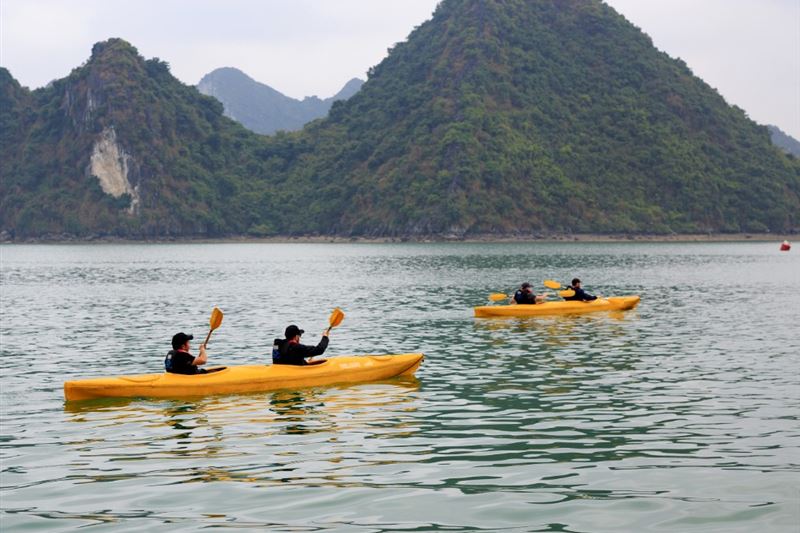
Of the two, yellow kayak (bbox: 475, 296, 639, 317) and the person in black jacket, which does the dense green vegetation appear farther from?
the person in black jacket

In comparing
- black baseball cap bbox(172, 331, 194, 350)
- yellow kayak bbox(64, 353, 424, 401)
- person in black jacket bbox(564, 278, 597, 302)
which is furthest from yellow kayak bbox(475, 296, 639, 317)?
black baseball cap bbox(172, 331, 194, 350)

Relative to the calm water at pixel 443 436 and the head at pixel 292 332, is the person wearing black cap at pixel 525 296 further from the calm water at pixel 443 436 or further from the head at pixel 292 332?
the head at pixel 292 332

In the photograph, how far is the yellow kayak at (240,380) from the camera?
634 inches

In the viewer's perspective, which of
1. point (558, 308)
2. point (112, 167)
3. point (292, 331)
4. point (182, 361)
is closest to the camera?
point (182, 361)

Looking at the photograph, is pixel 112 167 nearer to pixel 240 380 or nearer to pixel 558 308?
pixel 558 308

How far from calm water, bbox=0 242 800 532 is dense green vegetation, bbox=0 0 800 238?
137 metres

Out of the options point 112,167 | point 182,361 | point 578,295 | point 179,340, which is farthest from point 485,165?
point 179,340

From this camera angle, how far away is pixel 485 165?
170 meters

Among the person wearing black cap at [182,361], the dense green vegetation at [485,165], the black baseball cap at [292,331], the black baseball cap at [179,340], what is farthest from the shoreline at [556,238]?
the black baseball cap at [179,340]

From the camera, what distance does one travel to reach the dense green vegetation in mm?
166250

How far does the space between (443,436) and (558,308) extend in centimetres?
1874

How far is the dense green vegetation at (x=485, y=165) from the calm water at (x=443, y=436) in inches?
5394

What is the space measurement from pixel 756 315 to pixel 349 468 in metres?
23.4

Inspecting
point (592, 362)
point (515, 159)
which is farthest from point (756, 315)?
point (515, 159)
